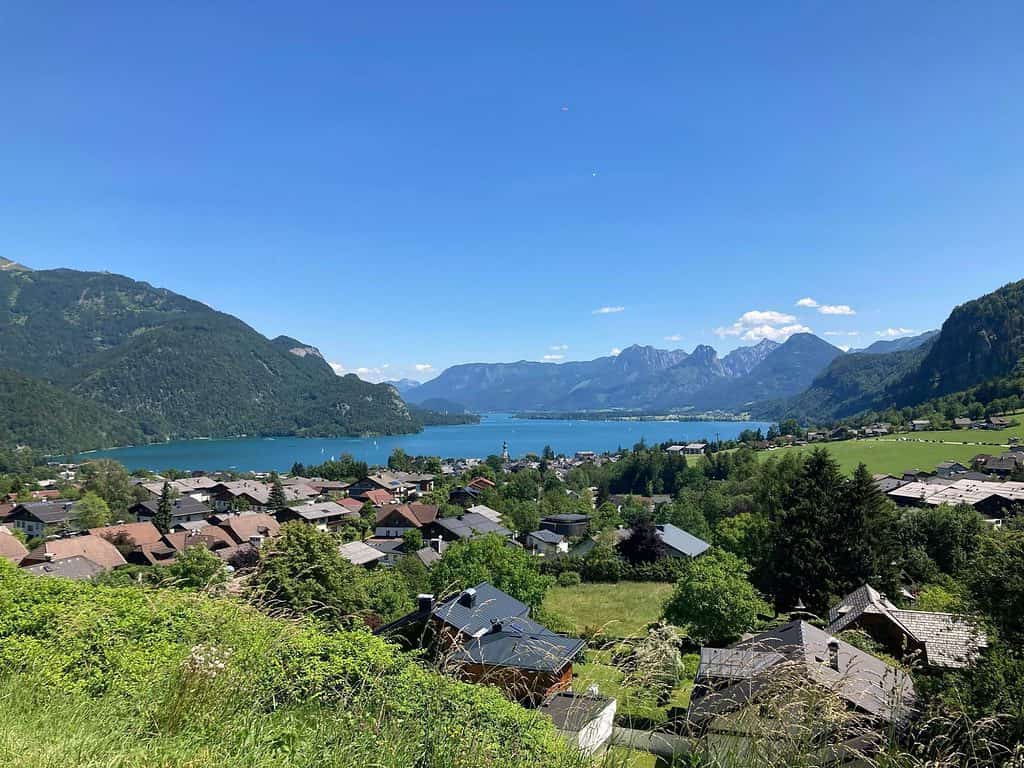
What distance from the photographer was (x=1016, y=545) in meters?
9.88

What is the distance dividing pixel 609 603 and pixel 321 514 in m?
27.1

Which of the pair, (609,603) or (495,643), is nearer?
(495,643)

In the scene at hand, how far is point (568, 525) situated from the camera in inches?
1704

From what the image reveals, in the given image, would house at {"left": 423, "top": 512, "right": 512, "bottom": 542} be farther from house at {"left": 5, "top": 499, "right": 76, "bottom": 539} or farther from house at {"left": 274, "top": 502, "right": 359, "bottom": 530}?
house at {"left": 5, "top": 499, "right": 76, "bottom": 539}

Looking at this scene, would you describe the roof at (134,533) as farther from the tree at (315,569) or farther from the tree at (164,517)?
the tree at (315,569)

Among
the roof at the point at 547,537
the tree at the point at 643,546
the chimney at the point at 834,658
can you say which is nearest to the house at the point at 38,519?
the roof at the point at 547,537

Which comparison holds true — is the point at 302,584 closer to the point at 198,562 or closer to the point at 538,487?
the point at 198,562

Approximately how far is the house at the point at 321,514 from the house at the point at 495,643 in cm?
2908

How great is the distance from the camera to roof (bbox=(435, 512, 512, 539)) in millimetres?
37719

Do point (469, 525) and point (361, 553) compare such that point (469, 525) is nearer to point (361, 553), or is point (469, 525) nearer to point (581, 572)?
point (361, 553)

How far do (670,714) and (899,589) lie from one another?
24460 millimetres

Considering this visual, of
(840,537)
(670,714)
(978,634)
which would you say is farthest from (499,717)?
(840,537)

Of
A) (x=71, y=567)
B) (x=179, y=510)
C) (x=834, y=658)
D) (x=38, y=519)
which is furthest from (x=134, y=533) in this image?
(x=834, y=658)

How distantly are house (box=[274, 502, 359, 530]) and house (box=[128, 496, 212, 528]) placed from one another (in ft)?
21.7
